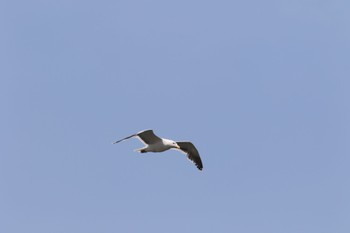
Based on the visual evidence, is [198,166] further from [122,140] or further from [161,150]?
[122,140]

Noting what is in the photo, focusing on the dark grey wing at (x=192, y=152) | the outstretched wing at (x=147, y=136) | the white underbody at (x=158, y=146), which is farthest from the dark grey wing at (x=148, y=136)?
the dark grey wing at (x=192, y=152)

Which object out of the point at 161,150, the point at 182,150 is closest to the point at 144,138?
the point at 161,150

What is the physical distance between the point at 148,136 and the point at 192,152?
14.0 ft

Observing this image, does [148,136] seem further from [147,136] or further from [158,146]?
[158,146]

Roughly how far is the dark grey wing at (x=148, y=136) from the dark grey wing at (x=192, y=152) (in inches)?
96.8

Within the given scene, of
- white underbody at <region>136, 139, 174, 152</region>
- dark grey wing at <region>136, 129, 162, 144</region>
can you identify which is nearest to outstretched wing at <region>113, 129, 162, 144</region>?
dark grey wing at <region>136, 129, 162, 144</region>

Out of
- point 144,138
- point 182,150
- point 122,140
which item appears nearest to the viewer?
point 122,140

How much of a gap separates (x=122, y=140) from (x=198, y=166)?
23.8ft

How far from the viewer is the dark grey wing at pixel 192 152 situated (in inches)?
1445

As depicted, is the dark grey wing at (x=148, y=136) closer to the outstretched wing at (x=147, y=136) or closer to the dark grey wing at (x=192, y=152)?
the outstretched wing at (x=147, y=136)

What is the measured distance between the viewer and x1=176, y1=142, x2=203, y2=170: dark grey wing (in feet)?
120

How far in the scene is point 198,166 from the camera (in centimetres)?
3769

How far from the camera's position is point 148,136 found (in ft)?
111

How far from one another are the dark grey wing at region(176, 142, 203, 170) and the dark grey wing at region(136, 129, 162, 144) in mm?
2458
